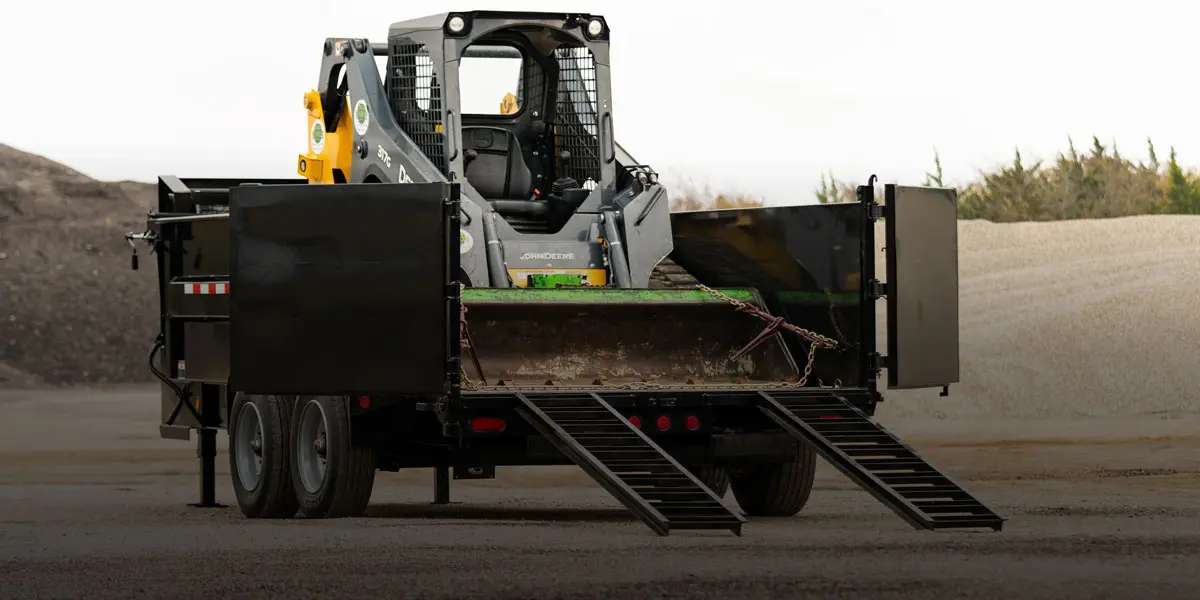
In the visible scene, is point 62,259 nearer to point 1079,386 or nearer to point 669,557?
point 1079,386

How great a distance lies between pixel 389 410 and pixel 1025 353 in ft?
54.9

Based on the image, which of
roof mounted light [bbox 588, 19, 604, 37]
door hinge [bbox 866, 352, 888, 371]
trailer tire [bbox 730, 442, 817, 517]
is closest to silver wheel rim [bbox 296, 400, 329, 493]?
trailer tire [bbox 730, 442, 817, 517]

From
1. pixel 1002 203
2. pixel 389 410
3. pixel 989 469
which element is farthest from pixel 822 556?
pixel 1002 203

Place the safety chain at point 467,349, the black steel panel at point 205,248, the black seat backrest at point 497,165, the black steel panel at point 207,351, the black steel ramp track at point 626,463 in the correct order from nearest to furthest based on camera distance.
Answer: the black steel ramp track at point 626,463 → the safety chain at point 467,349 → the black steel panel at point 207,351 → the black steel panel at point 205,248 → the black seat backrest at point 497,165

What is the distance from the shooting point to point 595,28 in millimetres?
16953

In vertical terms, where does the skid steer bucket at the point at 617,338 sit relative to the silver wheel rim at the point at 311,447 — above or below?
above

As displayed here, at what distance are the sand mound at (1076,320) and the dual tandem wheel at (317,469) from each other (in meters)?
11.3

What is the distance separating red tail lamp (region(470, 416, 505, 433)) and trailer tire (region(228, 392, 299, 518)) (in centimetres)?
220

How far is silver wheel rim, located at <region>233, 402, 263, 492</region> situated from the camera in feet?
51.8

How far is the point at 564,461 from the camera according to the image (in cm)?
1398

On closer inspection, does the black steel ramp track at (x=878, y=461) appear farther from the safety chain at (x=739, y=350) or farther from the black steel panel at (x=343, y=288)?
the black steel panel at (x=343, y=288)

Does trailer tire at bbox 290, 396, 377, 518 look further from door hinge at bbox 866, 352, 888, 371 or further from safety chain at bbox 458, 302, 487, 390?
door hinge at bbox 866, 352, 888, 371

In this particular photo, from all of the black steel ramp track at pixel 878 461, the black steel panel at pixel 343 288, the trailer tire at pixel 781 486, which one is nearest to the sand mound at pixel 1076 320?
the trailer tire at pixel 781 486

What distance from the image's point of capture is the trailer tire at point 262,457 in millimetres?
15250
